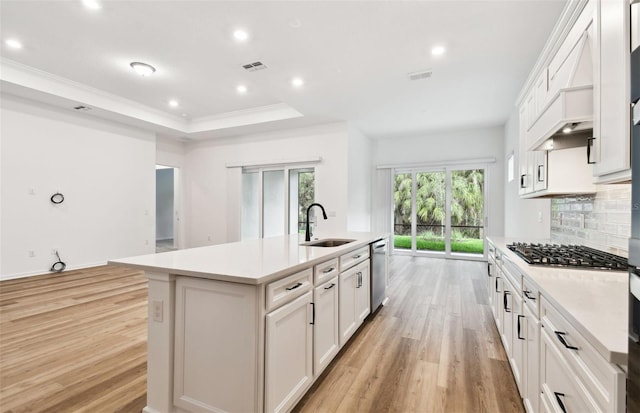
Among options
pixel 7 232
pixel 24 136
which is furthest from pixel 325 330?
pixel 24 136

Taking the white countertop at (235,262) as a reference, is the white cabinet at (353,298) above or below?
below

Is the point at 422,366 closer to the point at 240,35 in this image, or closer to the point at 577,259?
the point at 577,259

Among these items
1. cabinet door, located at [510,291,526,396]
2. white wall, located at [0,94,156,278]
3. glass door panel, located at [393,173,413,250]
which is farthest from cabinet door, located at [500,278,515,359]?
white wall, located at [0,94,156,278]

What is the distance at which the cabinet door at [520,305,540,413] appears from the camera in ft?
4.81

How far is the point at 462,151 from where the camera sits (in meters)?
6.76

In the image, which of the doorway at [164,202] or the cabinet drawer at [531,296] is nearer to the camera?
the cabinet drawer at [531,296]

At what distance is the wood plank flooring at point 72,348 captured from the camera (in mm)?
1850

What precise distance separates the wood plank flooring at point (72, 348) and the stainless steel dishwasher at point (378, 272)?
2.18 meters

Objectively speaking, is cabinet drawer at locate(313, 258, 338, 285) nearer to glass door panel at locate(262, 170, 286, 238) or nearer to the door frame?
glass door panel at locate(262, 170, 286, 238)

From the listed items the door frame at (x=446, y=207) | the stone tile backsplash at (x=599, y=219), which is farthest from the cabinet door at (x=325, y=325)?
the door frame at (x=446, y=207)

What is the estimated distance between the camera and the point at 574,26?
2.05m

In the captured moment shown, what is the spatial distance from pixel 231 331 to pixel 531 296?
155cm

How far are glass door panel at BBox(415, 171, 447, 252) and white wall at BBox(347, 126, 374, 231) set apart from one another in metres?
1.21

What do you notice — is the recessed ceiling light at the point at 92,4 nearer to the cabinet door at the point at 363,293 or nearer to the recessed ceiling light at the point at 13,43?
the recessed ceiling light at the point at 13,43
